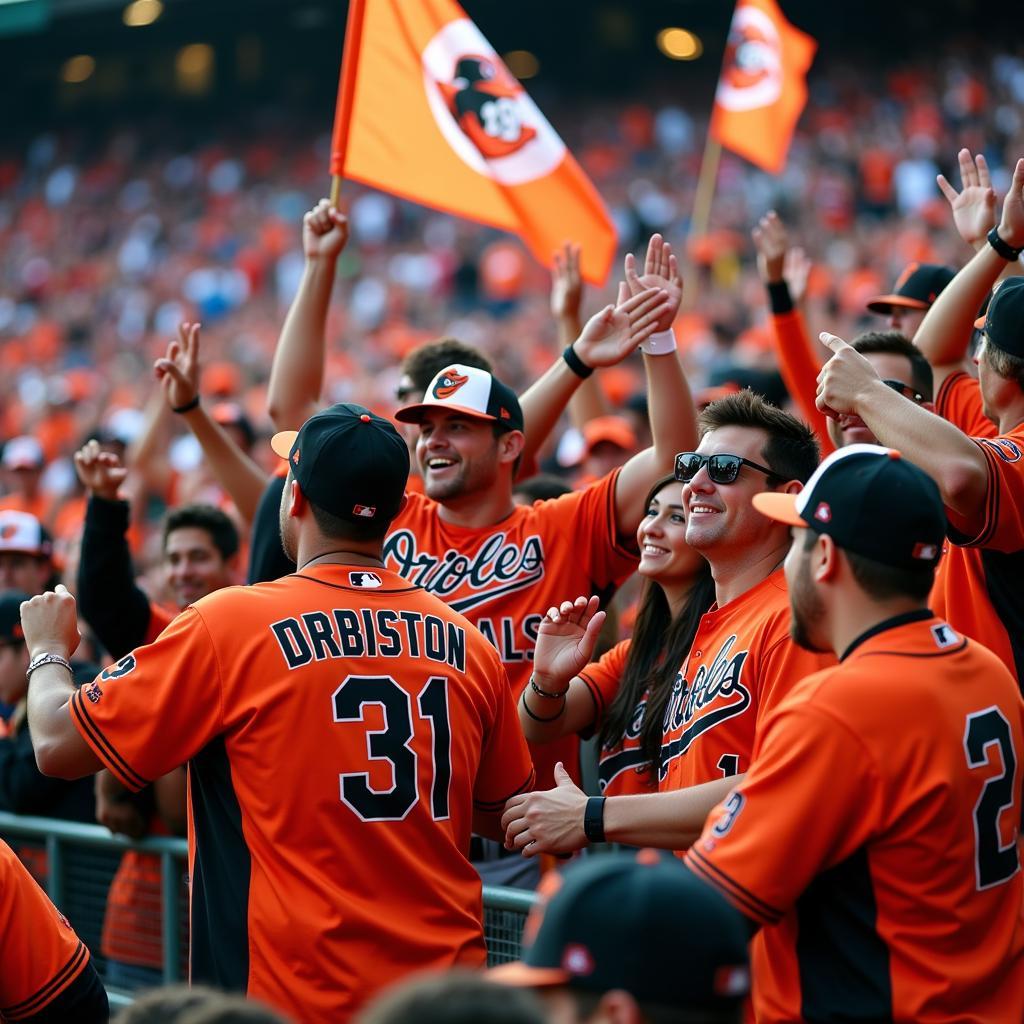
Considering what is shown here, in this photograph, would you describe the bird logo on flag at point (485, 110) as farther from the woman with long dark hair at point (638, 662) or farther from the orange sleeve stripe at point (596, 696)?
the orange sleeve stripe at point (596, 696)

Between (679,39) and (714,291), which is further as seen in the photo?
(679,39)

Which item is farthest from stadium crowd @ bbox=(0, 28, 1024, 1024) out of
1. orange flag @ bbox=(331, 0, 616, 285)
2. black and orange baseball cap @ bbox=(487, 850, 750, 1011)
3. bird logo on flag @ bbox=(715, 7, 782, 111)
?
bird logo on flag @ bbox=(715, 7, 782, 111)

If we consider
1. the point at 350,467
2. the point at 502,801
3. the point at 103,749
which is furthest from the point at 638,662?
the point at 103,749

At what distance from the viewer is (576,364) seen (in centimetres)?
504

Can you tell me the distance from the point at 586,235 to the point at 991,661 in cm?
385

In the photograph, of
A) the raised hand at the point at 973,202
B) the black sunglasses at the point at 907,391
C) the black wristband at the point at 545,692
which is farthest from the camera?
the raised hand at the point at 973,202

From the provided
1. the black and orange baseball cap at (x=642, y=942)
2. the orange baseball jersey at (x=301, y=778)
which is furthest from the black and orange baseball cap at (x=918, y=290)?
the black and orange baseball cap at (x=642, y=942)

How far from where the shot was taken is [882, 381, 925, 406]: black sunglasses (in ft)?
14.7

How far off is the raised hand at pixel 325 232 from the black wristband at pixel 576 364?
1.01 metres

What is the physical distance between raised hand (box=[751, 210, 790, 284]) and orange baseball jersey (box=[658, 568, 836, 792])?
227cm

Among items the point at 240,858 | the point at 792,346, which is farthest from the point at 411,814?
the point at 792,346

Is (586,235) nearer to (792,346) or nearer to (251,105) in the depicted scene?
(792,346)

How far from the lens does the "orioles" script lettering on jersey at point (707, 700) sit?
3439 millimetres

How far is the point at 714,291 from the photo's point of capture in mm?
15102
